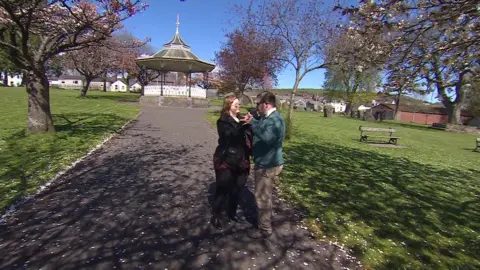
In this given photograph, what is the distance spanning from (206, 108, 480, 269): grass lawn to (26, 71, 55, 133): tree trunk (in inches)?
291

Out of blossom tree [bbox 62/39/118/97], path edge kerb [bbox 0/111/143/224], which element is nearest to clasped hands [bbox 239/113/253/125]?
path edge kerb [bbox 0/111/143/224]

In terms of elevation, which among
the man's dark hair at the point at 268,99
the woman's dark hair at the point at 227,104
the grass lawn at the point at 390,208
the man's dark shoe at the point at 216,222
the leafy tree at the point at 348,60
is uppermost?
the leafy tree at the point at 348,60

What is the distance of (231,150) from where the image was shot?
3.56 metres

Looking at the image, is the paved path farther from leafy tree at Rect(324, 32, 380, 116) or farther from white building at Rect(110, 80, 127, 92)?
white building at Rect(110, 80, 127, 92)

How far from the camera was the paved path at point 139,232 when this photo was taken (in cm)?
293

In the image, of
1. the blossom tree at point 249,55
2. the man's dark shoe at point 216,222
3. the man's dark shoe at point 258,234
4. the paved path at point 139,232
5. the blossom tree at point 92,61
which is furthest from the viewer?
the blossom tree at point 92,61

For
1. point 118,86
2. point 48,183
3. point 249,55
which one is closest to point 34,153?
point 48,183

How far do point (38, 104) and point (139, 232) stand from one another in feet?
23.1

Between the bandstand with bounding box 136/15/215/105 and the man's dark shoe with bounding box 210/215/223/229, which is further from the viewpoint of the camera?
the bandstand with bounding box 136/15/215/105

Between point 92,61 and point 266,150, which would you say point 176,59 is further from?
point 266,150

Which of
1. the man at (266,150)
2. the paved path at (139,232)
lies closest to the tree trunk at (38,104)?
the paved path at (139,232)

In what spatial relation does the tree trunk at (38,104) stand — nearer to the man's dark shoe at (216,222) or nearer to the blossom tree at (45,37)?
the blossom tree at (45,37)

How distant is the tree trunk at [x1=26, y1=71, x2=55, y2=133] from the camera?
316 inches

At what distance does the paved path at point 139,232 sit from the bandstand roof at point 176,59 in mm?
19908
